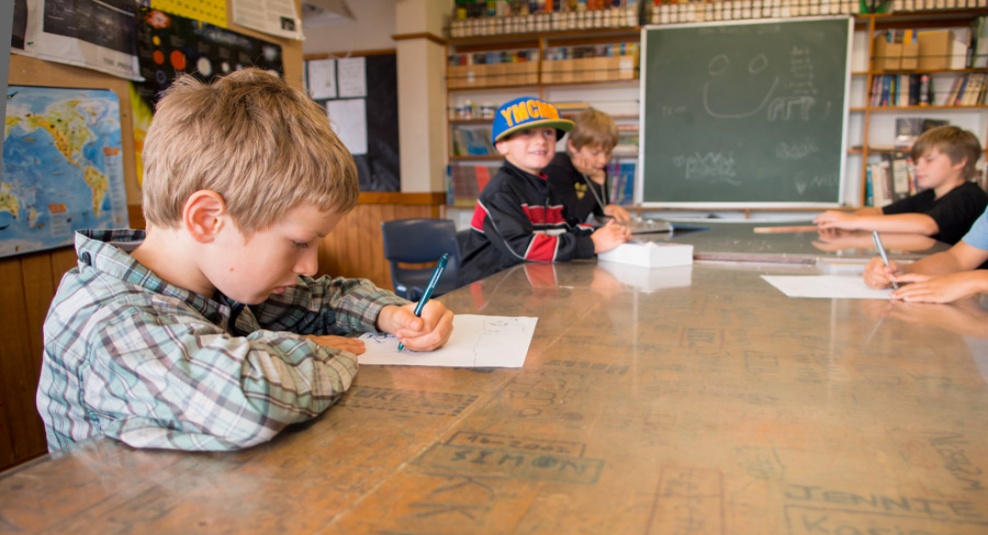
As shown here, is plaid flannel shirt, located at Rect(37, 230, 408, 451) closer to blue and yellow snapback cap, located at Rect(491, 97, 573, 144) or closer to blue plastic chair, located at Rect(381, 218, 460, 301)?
blue and yellow snapback cap, located at Rect(491, 97, 573, 144)

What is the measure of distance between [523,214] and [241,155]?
1440 mm

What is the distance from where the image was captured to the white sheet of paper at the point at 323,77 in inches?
207

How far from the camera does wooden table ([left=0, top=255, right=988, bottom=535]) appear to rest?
1.60 ft

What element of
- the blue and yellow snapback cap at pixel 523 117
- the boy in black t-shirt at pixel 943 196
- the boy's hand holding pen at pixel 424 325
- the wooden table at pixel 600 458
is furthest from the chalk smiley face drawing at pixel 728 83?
the boy's hand holding pen at pixel 424 325

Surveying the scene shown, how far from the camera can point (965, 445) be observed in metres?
0.62

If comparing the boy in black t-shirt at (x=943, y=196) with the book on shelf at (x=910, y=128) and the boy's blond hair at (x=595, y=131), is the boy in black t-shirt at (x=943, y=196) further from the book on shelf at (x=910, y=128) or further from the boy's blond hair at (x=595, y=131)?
the book on shelf at (x=910, y=128)

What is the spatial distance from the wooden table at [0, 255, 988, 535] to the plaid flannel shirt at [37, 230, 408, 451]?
0.03 meters

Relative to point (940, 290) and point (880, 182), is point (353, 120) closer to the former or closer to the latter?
point (880, 182)

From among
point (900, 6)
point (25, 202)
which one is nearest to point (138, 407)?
point (25, 202)

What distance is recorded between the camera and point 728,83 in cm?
472

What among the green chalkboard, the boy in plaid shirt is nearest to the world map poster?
the boy in plaid shirt

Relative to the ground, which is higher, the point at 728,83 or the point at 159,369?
the point at 728,83

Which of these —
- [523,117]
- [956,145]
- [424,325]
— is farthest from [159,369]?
[956,145]

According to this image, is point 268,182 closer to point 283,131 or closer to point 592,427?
point 283,131
